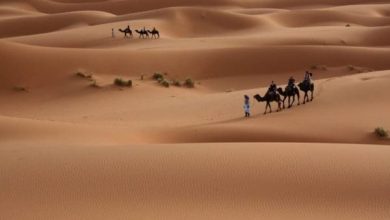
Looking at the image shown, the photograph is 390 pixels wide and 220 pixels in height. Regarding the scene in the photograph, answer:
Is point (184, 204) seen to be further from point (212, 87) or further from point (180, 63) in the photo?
point (180, 63)

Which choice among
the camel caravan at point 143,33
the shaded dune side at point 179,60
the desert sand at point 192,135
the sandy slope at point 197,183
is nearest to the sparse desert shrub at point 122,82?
the desert sand at point 192,135

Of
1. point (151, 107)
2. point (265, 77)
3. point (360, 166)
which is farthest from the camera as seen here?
point (265, 77)

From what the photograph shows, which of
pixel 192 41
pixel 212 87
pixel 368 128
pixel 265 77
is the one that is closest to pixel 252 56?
pixel 265 77

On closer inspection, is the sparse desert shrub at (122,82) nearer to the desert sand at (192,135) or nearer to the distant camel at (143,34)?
the desert sand at (192,135)

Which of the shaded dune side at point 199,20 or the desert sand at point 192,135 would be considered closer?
the desert sand at point 192,135

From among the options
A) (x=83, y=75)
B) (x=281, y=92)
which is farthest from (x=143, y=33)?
(x=281, y=92)

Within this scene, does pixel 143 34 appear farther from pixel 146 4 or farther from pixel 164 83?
pixel 146 4

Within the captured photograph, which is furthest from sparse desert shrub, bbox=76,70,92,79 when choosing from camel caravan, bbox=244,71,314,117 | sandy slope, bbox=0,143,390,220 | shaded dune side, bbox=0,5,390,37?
shaded dune side, bbox=0,5,390,37

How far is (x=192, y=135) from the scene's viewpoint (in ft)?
41.8

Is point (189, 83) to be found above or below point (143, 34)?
below

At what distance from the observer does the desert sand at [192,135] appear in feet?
22.2

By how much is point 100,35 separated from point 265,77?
16.8 metres

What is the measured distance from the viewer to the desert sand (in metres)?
6.77

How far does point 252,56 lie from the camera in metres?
28.9
